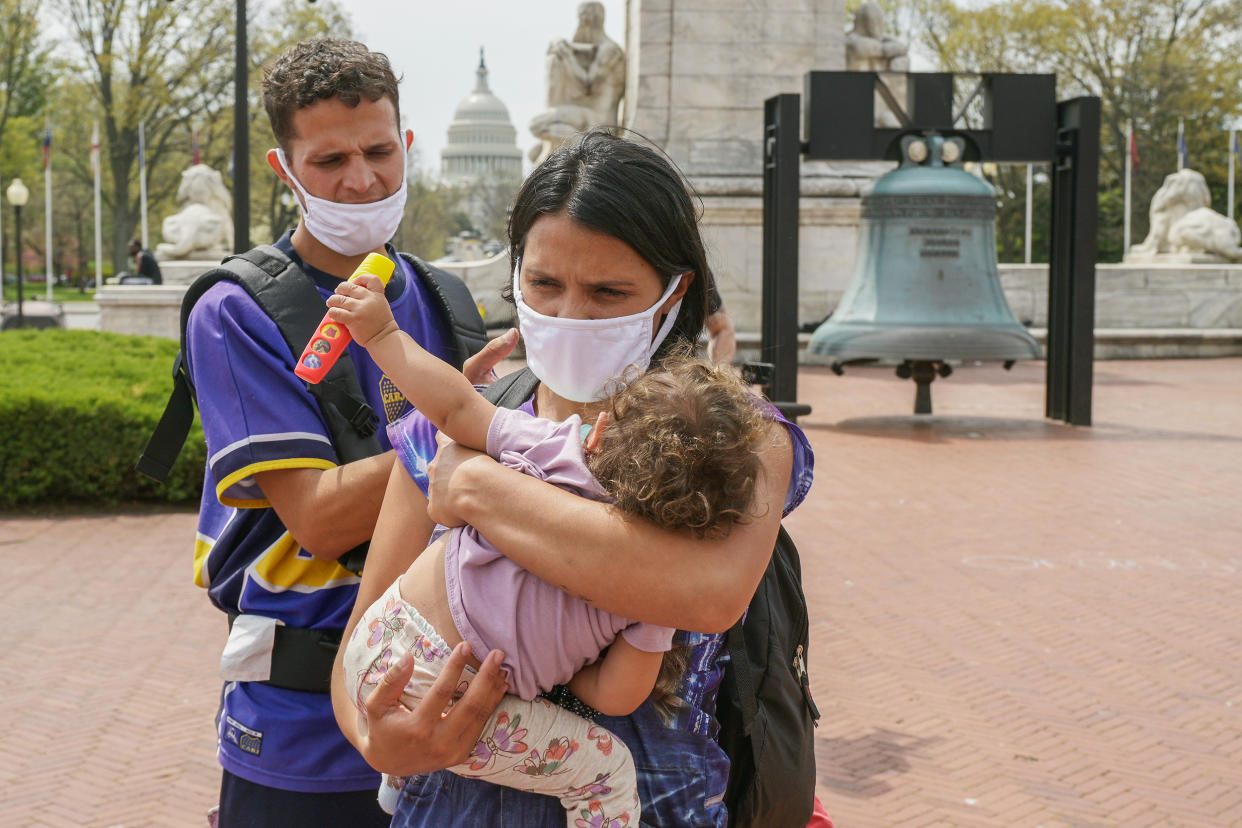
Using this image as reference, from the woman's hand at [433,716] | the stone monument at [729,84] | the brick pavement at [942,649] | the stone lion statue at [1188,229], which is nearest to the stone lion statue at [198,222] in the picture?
the stone monument at [729,84]

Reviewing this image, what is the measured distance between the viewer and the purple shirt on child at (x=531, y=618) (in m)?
1.65

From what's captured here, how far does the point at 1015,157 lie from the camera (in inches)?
492

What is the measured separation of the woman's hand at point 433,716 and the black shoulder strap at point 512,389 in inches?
15.8

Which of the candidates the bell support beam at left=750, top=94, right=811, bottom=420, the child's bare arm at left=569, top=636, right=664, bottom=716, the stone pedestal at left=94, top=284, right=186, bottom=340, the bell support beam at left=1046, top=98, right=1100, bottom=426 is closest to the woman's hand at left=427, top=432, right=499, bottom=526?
the child's bare arm at left=569, top=636, right=664, bottom=716

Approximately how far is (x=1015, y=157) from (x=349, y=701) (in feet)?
38.4

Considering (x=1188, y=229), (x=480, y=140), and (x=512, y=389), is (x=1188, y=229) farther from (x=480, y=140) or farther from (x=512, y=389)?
(x=480, y=140)

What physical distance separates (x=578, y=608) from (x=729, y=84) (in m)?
18.7

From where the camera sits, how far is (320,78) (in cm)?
235

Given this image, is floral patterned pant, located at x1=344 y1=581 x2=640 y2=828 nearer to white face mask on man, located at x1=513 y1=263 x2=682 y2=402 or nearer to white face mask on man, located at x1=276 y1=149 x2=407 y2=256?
white face mask on man, located at x1=513 y1=263 x2=682 y2=402

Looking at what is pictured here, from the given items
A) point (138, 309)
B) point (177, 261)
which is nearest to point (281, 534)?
point (138, 309)

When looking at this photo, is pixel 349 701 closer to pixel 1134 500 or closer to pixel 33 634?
pixel 33 634

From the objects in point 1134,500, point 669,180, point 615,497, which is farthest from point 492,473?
point 1134,500

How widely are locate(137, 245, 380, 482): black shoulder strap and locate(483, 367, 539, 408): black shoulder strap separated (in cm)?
33

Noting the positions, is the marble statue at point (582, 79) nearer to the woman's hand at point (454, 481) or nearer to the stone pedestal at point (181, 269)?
the stone pedestal at point (181, 269)
